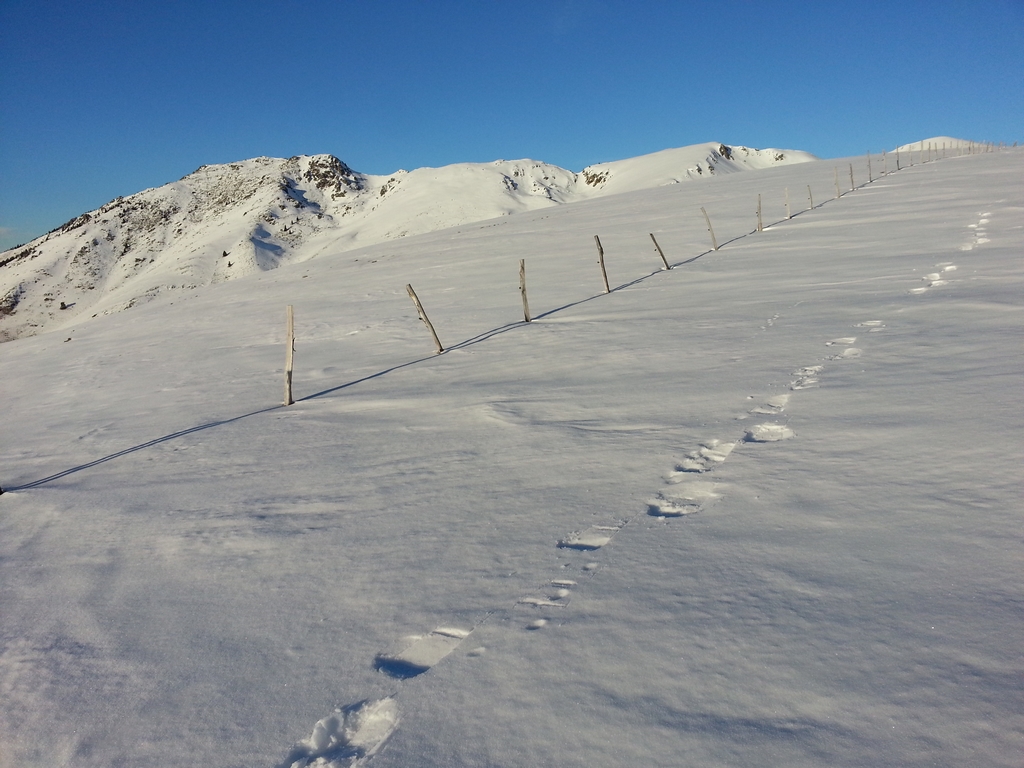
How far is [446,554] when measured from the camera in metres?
4.54

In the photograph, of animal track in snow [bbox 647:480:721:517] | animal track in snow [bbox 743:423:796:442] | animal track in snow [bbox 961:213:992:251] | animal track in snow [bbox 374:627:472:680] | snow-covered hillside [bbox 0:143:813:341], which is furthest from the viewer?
snow-covered hillside [bbox 0:143:813:341]

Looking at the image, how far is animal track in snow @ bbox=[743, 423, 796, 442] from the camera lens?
5.70m

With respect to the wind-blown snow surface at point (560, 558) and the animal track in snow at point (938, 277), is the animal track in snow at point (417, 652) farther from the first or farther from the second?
the animal track in snow at point (938, 277)

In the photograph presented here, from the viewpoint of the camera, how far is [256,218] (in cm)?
14375

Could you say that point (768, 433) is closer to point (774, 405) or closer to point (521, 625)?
A: point (774, 405)

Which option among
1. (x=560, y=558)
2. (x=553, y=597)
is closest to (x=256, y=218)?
(x=560, y=558)

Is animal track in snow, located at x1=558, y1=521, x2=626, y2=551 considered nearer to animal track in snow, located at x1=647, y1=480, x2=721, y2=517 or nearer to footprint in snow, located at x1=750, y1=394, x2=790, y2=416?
animal track in snow, located at x1=647, y1=480, x2=721, y2=517

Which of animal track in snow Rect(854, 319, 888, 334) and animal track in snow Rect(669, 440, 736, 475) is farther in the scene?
animal track in snow Rect(854, 319, 888, 334)

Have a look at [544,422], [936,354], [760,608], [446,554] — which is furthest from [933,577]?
[936,354]

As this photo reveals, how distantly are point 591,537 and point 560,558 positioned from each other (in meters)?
0.34

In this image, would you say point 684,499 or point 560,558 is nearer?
point 560,558

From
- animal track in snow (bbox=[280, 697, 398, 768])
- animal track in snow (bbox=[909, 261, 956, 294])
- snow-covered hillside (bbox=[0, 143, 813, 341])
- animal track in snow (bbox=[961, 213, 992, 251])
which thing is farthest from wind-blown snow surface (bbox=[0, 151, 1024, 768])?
snow-covered hillside (bbox=[0, 143, 813, 341])

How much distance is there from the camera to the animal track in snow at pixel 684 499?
465 centimetres

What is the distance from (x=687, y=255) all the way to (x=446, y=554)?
17323 millimetres
